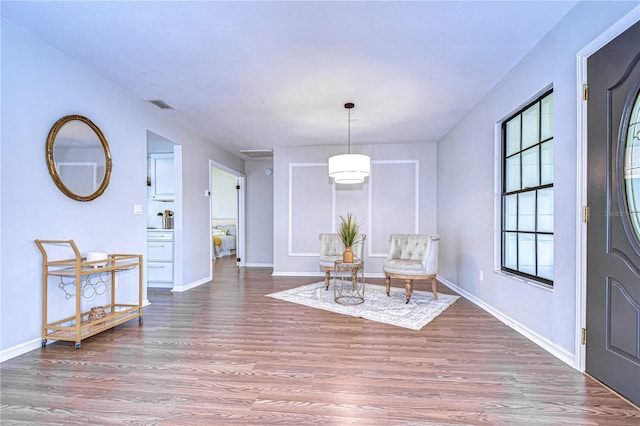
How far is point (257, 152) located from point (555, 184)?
5.24 metres

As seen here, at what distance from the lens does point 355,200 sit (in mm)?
5855

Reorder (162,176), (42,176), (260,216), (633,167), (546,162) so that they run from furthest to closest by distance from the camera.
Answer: (260,216), (162,176), (546,162), (42,176), (633,167)

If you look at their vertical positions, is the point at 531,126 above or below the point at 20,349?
above

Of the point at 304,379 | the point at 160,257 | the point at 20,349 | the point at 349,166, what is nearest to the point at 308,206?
the point at 349,166

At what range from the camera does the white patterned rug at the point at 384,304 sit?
127 inches

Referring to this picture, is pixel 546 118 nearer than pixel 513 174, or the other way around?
pixel 546 118

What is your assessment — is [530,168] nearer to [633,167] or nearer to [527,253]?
[527,253]

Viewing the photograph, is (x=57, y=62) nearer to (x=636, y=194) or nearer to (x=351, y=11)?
(x=351, y=11)

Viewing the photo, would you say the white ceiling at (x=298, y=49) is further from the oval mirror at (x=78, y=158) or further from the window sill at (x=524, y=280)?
the window sill at (x=524, y=280)

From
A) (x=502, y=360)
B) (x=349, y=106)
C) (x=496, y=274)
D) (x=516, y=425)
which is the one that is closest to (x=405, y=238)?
(x=496, y=274)

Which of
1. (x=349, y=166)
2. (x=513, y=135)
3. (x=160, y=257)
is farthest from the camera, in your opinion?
(x=160, y=257)

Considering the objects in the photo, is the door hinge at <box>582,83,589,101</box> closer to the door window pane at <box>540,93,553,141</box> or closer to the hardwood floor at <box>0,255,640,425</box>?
the door window pane at <box>540,93,553,141</box>

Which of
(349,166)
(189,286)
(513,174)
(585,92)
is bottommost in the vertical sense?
(189,286)

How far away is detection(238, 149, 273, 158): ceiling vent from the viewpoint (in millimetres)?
6195
